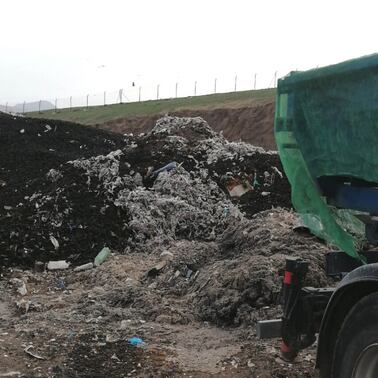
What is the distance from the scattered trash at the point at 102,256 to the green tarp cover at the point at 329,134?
536 centimetres

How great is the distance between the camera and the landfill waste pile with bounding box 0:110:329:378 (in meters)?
4.95

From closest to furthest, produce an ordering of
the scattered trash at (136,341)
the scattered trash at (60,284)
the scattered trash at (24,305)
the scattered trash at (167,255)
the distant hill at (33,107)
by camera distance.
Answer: the scattered trash at (136,341), the scattered trash at (24,305), the scattered trash at (60,284), the scattered trash at (167,255), the distant hill at (33,107)

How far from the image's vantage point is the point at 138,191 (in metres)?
9.95

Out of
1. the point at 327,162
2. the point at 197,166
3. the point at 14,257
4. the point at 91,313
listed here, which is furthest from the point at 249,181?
the point at 327,162

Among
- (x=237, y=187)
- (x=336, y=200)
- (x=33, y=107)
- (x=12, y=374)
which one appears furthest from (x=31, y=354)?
(x=33, y=107)

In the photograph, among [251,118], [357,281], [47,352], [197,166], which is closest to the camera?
[357,281]

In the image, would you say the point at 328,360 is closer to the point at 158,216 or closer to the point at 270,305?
the point at 270,305

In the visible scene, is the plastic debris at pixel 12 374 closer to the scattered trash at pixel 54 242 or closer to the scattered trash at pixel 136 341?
the scattered trash at pixel 136 341

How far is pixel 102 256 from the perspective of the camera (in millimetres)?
8484

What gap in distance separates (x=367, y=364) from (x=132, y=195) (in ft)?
24.2

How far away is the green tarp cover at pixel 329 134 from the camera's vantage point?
9.11 feet

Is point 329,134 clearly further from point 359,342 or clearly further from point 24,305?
point 24,305

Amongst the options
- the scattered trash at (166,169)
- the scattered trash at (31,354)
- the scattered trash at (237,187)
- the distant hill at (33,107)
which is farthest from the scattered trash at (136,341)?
the distant hill at (33,107)

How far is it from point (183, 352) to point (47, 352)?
122 cm
